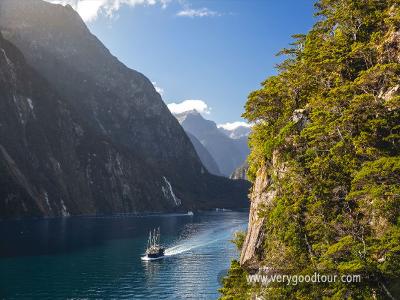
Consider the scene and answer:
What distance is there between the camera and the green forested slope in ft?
99.3

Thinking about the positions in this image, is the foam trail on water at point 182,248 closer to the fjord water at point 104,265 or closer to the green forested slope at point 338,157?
the fjord water at point 104,265

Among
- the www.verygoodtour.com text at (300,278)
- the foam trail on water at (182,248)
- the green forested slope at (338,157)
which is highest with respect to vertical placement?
the green forested slope at (338,157)

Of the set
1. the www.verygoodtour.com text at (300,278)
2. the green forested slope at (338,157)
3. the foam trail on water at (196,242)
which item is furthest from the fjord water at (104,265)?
the green forested slope at (338,157)

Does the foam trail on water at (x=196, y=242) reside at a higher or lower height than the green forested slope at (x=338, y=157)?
lower

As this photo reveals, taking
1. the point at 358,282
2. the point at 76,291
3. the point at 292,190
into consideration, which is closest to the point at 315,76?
the point at 292,190

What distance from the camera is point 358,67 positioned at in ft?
140

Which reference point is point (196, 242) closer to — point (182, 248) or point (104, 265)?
point (182, 248)

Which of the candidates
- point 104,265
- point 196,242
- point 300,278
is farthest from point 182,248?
point 300,278

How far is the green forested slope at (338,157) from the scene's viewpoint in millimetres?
30266

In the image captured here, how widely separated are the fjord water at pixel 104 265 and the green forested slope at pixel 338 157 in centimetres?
3473

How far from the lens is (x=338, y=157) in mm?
35688

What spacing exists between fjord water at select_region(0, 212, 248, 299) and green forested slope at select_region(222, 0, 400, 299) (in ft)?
114

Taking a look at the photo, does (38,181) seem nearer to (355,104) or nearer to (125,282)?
(125,282)

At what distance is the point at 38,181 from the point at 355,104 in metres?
183
